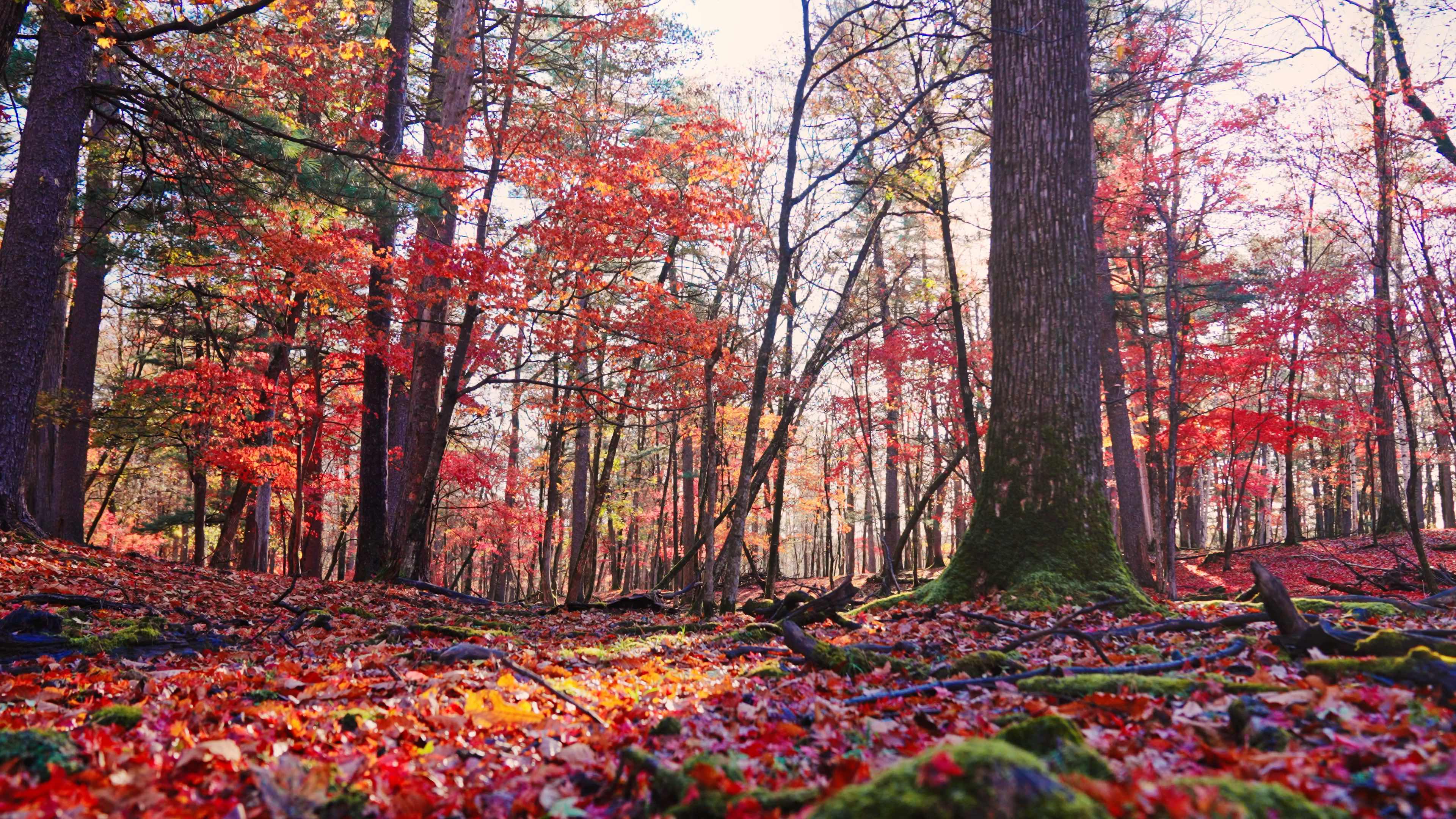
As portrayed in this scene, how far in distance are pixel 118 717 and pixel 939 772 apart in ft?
10.1

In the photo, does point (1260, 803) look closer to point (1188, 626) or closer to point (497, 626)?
point (1188, 626)

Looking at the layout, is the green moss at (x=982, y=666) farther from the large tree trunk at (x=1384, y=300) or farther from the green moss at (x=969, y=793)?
the large tree trunk at (x=1384, y=300)

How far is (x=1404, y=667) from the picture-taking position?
8.57ft

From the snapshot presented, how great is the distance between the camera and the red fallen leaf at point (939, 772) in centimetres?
154

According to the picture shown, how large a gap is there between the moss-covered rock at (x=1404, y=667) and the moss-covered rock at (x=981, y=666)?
1160 mm

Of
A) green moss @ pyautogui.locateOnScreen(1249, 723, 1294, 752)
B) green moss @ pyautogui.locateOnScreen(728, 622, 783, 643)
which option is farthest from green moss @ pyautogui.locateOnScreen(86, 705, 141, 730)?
green moss @ pyautogui.locateOnScreen(1249, 723, 1294, 752)

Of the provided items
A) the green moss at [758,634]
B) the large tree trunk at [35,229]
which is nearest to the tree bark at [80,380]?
the large tree trunk at [35,229]

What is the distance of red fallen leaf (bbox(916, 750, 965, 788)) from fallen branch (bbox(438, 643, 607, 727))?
2.06 meters

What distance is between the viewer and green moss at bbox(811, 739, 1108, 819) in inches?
58.2

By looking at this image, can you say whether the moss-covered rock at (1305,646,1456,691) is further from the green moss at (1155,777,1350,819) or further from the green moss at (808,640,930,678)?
the green moss at (808,640,930,678)

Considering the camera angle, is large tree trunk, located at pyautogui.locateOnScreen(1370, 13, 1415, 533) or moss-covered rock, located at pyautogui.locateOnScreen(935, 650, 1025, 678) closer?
moss-covered rock, located at pyautogui.locateOnScreen(935, 650, 1025, 678)

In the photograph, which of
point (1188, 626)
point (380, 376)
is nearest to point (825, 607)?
point (1188, 626)

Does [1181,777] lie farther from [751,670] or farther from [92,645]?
[92,645]

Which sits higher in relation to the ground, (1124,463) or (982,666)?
(1124,463)
